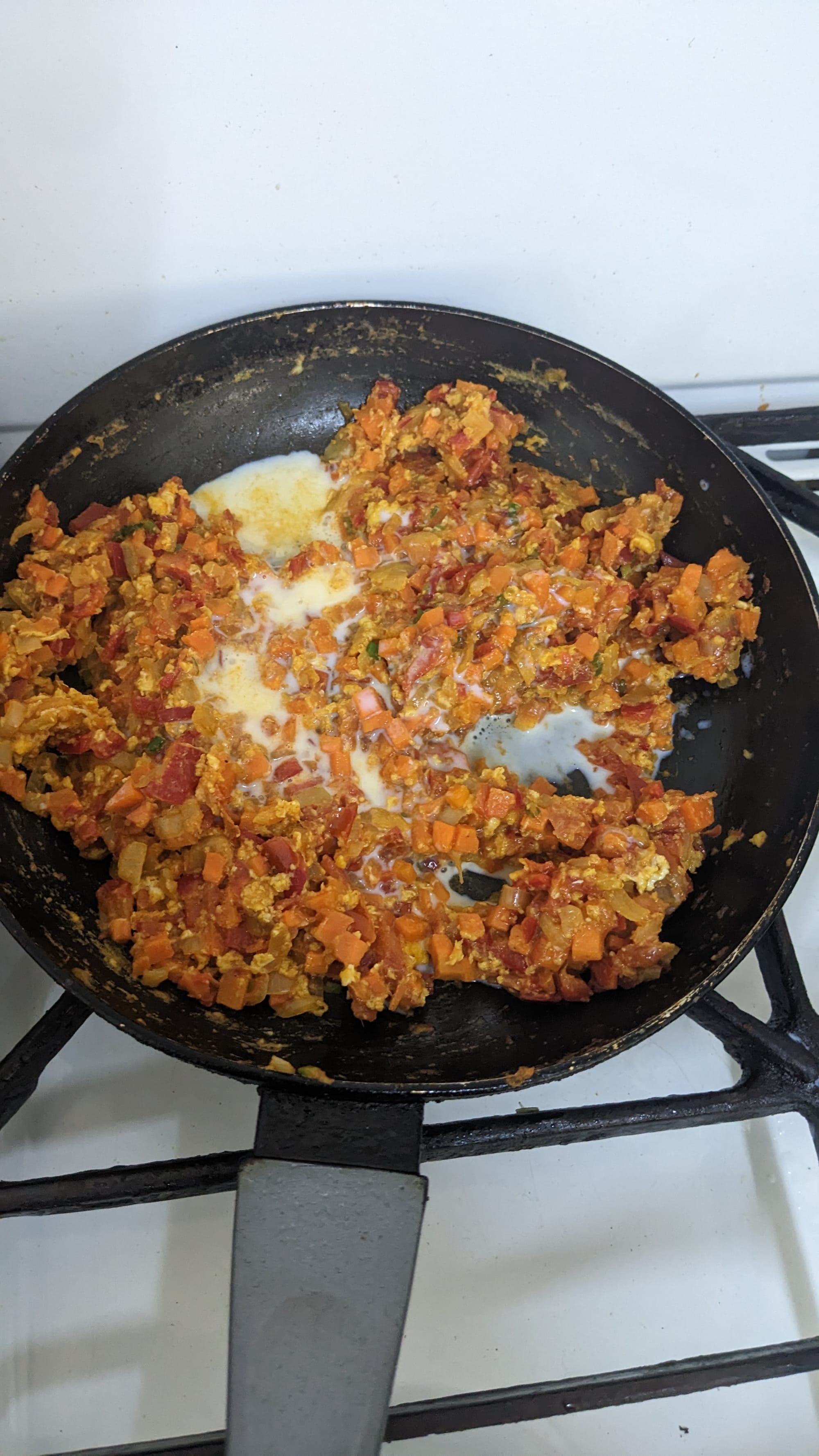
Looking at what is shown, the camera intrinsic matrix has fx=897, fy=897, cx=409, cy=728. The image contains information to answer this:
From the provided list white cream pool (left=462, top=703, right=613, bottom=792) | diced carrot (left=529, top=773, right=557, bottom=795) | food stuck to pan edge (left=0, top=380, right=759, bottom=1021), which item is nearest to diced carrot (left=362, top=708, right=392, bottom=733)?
food stuck to pan edge (left=0, top=380, right=759, bottom=1021)

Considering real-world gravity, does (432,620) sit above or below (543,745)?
above

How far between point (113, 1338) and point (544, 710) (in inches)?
41.6

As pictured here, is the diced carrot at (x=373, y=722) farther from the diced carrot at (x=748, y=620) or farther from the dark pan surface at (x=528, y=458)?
the diced carrot at (x=748, y=620)

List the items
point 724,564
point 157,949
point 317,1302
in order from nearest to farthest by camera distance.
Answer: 1. point 317,1302
2. point 157,949
3. point 724,564

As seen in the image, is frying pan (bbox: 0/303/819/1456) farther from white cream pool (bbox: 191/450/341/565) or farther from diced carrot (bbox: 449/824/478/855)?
diced carrot (bbox: 449/824/478/855)

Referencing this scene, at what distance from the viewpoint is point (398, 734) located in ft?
4.52

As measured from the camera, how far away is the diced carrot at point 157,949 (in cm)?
118

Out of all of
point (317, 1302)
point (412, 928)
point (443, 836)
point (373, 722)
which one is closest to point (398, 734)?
point (373, 722)

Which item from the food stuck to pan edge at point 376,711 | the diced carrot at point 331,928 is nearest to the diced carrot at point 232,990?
the food stuck to pan edge at point 376,711

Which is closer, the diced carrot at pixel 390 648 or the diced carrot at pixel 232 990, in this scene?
the diced carrot at pixel 232 990

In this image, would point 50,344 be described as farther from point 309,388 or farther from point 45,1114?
point 45,1114

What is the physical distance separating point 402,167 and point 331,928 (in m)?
1.05

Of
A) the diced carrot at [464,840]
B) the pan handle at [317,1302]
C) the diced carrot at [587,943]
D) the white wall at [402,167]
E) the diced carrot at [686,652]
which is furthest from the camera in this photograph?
the diced carrot at [686,652]

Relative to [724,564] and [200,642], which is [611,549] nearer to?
[724,564]
